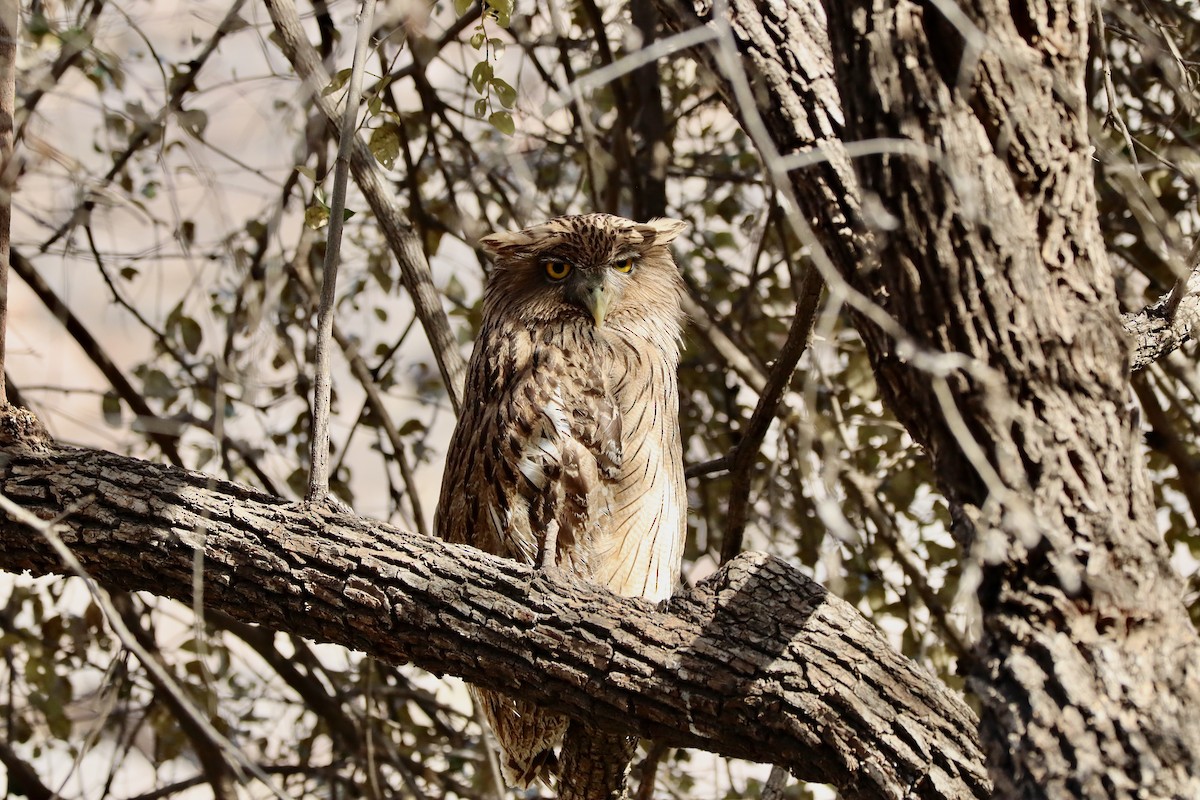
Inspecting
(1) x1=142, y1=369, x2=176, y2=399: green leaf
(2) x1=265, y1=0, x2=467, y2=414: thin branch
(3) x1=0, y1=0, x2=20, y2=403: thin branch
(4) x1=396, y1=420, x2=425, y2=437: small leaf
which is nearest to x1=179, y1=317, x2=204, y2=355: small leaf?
(1) x1=142, y1=369, x2=176, y2=399: green leaf

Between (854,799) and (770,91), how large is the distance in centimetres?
111

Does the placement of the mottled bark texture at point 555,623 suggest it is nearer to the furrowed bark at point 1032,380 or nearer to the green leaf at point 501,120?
the furrowed bark at point 1032,380

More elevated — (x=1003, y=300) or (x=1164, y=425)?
(x=1164, y=425)

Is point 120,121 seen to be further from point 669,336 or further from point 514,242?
point 669,336

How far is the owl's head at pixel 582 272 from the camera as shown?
3070 mm

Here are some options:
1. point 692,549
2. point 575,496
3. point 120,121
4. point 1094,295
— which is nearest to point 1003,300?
point 1094,295

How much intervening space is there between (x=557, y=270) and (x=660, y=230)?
0.32 meters

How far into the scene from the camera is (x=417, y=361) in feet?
14.5

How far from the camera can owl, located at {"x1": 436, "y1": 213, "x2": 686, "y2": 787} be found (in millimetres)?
2742

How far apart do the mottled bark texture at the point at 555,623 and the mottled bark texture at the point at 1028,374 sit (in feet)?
1.23

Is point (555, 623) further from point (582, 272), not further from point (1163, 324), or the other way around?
point (582, 272)

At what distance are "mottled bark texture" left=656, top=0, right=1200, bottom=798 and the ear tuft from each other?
1.66 m

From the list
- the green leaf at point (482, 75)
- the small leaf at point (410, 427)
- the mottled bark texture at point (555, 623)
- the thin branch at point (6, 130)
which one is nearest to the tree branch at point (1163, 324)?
the mottled bark texture at point (555, 623)

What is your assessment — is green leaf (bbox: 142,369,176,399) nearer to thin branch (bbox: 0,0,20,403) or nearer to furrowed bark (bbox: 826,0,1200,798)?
thin branch (bbox: 0,0,20,403)
